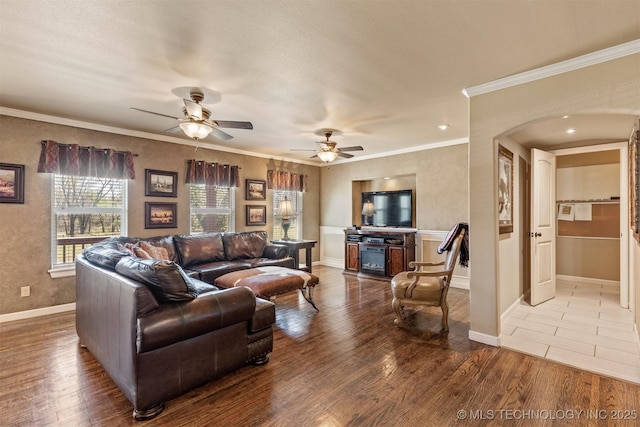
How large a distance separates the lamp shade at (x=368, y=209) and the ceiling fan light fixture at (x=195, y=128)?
13.7ft

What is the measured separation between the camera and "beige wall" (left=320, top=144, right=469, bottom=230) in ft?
17.4

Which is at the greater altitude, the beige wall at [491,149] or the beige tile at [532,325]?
the beige wall at [491,149]

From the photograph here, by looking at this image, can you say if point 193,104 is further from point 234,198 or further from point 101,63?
point 234,198

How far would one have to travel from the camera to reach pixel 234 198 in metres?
5.99

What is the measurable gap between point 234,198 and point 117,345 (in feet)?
13.4

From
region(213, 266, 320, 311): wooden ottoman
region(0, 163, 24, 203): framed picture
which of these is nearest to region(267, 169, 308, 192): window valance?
region(213, 266, 320, 311): wooden ottoman

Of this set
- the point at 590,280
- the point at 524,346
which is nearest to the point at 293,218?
the point at 524,346

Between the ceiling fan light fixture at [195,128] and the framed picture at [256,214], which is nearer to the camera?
the ceiling fan light fixture at [195,128]

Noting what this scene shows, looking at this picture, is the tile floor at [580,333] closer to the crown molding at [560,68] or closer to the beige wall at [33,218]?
the crown molding at [560,68]

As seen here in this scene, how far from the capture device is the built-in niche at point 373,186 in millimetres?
6379

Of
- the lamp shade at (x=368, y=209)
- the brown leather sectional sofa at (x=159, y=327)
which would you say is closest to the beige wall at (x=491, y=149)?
the brown leather sectional sofa at (x=159, y=327)

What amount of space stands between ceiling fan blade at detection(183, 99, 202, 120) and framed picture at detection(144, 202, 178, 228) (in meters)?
2.39

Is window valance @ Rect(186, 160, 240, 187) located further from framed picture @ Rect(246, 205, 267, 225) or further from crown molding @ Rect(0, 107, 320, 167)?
framed picture @ Rect(246, 205, 267, 225)

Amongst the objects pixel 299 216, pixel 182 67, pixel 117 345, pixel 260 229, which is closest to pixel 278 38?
pixel 182 67
